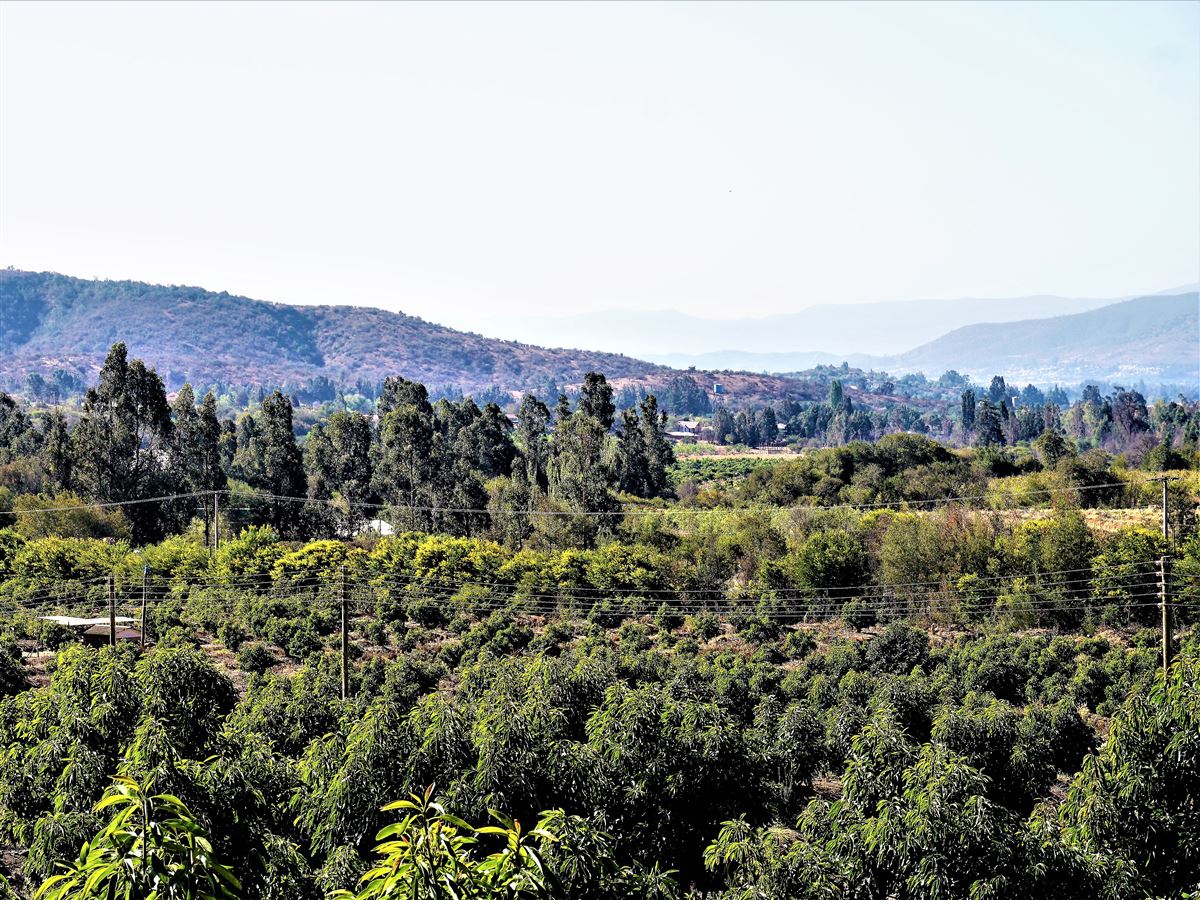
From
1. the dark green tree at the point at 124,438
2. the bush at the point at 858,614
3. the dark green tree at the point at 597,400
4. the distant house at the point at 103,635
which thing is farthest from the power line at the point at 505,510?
the distant house at the point at 103,635

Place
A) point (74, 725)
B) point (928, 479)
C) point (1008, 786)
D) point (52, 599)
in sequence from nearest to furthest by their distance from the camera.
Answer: point (74, 725), point (1008, 786), point (52, 599), point (928, 479)

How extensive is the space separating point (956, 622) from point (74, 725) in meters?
29.8

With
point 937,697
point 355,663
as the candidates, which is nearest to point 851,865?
point 937,697

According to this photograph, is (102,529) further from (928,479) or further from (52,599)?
(928,479)

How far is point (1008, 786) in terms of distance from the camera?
15.9 metres

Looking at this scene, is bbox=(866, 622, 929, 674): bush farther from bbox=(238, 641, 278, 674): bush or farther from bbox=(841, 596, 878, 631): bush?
bbox=(238, 641, 278, 674): bush

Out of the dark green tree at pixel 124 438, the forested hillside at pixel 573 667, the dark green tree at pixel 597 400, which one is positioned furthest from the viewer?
the dark green tree at pixel 597 400

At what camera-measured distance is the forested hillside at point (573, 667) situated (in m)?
8.66

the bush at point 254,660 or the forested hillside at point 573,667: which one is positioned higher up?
the forested hillside at point 573,667

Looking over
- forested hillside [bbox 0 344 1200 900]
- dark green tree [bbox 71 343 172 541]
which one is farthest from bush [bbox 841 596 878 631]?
dark green tree [bbox 71 343 172 541]

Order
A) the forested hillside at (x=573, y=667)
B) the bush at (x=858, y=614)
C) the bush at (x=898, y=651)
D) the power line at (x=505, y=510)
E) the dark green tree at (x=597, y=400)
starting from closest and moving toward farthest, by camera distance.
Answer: the forested hillside at (x=573, y=667)
the bush at (x=898, y=651)
the bush at (x=858, y=614)
the power line at (x=505, y=510)
the dark green tree at (x=597, y=400)

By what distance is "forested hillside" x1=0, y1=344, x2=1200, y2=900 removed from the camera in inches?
341

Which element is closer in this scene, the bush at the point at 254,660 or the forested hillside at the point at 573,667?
the forested hillside at the point at 573,667

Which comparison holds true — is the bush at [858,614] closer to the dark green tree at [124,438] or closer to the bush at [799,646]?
the bush at [799,646]
